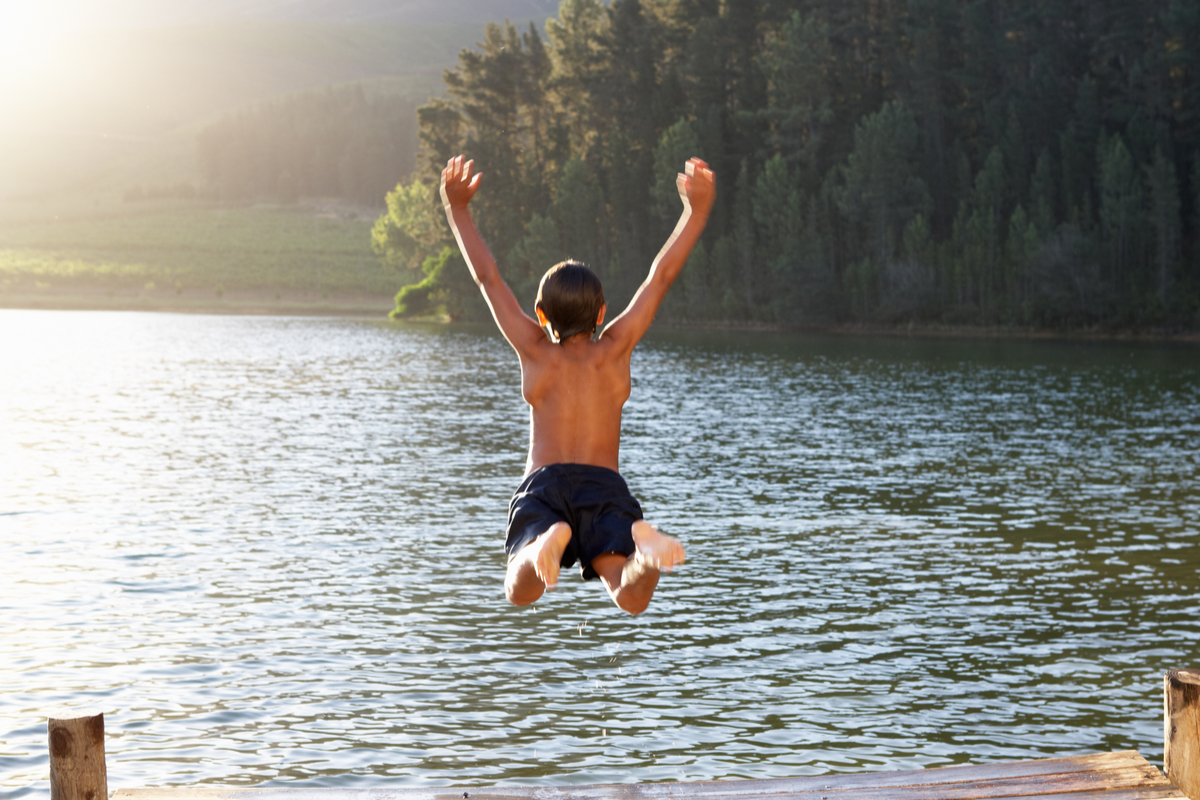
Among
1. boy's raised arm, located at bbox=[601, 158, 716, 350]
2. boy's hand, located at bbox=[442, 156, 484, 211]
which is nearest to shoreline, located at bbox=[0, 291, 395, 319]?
boy's hand, located at bbox=[442, 156, 484, 211]

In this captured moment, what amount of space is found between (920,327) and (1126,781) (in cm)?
8785

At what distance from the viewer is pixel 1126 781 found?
23.2ft

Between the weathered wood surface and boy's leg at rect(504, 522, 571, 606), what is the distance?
141 centimetres

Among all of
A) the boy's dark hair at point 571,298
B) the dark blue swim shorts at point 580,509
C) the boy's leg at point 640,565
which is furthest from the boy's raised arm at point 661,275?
the boy's leg at point 640,565

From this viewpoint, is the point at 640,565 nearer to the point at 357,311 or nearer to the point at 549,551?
the point at 549,551

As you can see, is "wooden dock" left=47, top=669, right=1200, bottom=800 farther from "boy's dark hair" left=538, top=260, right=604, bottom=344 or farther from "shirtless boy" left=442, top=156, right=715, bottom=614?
"boy's dark hair" left=538, top=260, right=604, bottom=344

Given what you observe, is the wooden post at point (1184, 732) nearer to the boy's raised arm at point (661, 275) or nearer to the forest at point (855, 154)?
the boy's raised arm at point (661, 275)

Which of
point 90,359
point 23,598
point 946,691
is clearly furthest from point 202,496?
point 90,359

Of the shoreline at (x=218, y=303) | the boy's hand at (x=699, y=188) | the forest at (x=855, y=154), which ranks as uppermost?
the forest at (x=855, y=154)

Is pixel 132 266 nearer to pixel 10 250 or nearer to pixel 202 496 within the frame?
pixel 10 250

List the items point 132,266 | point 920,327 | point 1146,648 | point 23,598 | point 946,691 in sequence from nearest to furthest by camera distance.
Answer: point 946,691, point 1146,648, point 23,598, point 920,327, point 132,266

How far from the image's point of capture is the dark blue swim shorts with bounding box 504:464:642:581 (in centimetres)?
663

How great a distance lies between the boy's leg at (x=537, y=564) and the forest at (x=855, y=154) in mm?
84403

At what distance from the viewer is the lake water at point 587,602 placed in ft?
36.8
